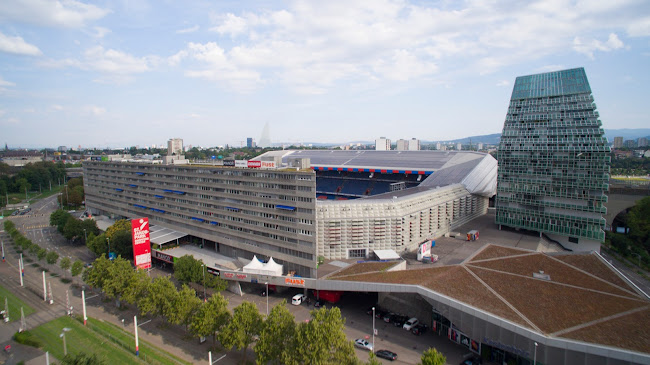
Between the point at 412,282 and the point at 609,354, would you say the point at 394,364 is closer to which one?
the point at 412,282

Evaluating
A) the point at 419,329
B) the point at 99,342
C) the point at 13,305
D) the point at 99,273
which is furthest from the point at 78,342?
the point at 419,329

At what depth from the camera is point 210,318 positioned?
41062 millimetres

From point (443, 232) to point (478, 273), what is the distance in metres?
30.6

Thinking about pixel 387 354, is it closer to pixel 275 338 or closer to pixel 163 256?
pixel 275 338

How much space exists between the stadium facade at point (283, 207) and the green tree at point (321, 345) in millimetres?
21971

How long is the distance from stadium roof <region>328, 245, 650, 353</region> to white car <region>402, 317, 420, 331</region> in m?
5.40

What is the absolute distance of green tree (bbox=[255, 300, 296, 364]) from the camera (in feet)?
117

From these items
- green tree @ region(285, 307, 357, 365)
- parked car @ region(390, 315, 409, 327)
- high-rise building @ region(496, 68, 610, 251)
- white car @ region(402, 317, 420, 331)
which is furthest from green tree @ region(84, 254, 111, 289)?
high-rise building @ region(496, 68, 610, 251)

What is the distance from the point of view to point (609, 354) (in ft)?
103

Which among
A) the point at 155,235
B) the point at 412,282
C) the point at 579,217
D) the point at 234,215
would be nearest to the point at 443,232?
the point at 579,217

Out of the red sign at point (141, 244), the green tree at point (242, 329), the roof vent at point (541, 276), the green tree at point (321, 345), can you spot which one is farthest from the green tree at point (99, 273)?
the roof vent at point (541, 276)

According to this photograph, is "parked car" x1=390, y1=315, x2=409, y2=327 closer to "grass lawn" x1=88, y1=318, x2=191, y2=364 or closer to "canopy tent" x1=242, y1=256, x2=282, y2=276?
"canopy tent" x1=242, y1=256, x2=282, y2=276

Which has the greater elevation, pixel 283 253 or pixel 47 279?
pixel 283 253

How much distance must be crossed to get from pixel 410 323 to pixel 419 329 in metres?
1.65
